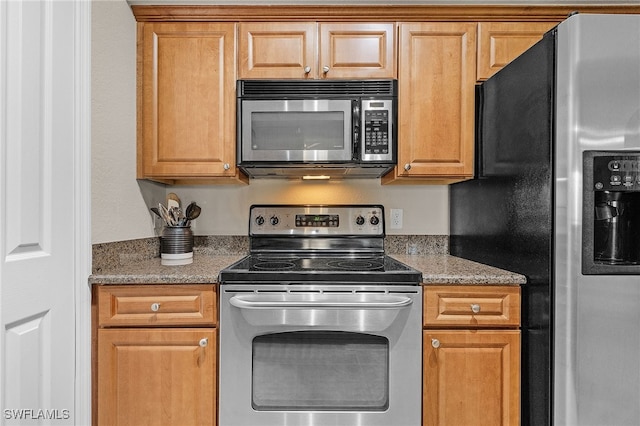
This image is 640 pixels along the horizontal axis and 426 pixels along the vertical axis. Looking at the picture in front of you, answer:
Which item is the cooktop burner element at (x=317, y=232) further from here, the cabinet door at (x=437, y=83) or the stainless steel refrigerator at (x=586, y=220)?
the stainless steel refrigerator at (x=586, y=220)

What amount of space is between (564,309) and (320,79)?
1.38 metres

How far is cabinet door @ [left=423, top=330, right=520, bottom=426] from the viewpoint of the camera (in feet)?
4.92

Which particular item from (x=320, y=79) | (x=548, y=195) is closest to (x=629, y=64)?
(x=548, y=195)

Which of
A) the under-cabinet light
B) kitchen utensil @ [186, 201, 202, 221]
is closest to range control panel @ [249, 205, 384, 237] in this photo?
the under-cabinet light

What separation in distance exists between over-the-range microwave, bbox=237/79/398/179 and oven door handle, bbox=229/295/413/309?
2.15 feet

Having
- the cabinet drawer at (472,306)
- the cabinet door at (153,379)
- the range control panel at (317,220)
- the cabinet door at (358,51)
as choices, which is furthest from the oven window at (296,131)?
the cabinet door at (153,379)

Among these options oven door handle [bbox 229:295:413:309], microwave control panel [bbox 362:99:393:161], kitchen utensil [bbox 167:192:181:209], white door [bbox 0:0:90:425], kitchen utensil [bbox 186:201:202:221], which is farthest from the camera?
kitchen utensil [bbox 167:192:181:209]

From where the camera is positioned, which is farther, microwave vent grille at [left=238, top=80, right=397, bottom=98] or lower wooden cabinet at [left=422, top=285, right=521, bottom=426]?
microwave vent grille at [left=238, top=80, right=397, bottom=98]

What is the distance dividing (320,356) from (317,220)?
825mm

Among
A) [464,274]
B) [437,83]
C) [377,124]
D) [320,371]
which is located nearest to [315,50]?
[377,124]

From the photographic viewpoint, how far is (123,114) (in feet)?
5.72

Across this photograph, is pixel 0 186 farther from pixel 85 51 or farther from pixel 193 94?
pixel 193 94

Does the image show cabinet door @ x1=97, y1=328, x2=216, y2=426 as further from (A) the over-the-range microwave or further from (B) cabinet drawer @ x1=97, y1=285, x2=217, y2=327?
(A) the over-the-range microwave

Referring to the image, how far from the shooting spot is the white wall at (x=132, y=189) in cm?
158
